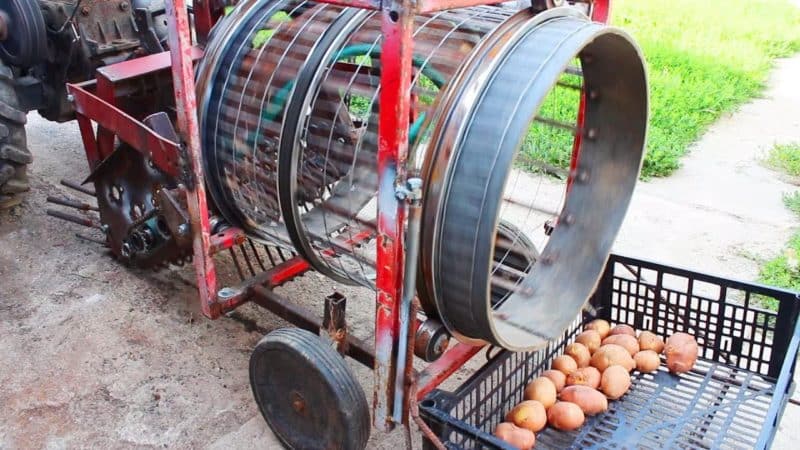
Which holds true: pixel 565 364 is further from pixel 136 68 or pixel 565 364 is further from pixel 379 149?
pixel 136 68

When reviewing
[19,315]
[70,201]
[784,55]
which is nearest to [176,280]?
[19,315]

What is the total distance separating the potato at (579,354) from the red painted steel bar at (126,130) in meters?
1.49

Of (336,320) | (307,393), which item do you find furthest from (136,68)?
(307,393)

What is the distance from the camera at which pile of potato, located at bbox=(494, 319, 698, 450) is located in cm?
248

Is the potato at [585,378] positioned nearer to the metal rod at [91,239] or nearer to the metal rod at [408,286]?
the metal rod at [408,286]

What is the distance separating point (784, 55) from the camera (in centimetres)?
870

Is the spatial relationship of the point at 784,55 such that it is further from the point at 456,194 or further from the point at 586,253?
the point at 456,194

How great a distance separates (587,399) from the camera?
2559mm

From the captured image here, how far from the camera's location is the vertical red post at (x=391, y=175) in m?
1.88

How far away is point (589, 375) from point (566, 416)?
25cm

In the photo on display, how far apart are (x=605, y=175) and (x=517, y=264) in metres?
0.45

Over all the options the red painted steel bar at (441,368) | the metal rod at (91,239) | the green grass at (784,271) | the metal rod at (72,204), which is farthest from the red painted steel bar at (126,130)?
the green grass at (784,271)

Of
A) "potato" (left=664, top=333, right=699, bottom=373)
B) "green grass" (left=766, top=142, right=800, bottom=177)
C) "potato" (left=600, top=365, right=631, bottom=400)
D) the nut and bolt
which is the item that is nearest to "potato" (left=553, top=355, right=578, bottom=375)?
"potato" (left=600, top=365, right=631, bottom=400)

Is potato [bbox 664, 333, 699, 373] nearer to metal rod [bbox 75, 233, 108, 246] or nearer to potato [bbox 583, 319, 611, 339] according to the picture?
potato [bbox 583, 319, 611, 339]
